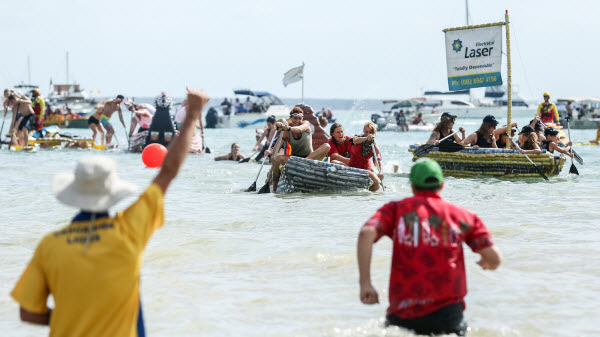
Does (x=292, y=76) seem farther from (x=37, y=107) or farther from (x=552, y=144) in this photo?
(x=552, y=144)

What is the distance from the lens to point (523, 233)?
8.93 metres

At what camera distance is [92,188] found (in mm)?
2852

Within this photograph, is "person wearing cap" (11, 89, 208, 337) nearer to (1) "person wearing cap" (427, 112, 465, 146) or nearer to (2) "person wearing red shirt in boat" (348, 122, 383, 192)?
(2) "person wearing red shirt in boat" (348, 122, 383, 192)

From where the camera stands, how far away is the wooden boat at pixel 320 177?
12375 millimetres

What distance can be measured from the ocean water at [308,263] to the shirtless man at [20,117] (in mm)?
9838

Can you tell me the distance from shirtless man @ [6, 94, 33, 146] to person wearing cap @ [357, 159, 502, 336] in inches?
837

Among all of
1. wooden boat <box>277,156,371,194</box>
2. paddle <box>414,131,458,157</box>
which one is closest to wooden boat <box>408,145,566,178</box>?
paddle <box>414,131,458,157</box>

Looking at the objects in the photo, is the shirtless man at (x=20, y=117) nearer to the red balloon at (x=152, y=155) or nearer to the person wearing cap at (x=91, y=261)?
the red balloon at (x=152, y=155)

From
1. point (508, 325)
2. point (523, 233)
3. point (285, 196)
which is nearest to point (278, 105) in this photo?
point (285, 196)

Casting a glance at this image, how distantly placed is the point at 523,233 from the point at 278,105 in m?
43.0

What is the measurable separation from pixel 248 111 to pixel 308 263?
150ft

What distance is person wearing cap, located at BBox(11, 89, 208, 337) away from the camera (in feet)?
9.28

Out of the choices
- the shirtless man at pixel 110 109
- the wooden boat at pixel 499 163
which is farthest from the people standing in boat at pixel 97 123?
the wooden boat at pixel 499 163

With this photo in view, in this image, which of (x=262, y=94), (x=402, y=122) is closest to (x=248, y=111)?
(x=262, y=94)
